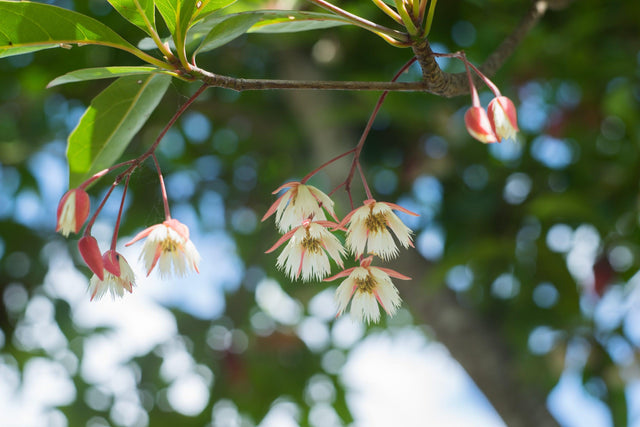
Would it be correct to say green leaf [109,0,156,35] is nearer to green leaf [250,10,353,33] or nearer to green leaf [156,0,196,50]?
green leaf [156,0,196,50]

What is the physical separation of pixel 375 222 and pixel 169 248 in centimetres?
30

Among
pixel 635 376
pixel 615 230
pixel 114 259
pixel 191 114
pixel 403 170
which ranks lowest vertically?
pixel 114 259

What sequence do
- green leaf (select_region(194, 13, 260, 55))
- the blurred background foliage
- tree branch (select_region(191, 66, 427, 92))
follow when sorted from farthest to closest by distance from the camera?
the blurred background foliage, green leaf (select_region(194, 13, 260, 55)), tree branch (select_region(191, 66, 427, 92))

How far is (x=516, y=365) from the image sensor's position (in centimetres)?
230

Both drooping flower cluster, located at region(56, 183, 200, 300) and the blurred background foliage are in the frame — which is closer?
drooping flower cluster, located at region(56, 183, 200, 300)

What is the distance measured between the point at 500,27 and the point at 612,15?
0.47 meters

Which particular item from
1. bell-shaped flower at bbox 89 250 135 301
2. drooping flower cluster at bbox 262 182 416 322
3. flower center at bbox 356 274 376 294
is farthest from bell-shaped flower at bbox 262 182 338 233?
bell-shaped flower at bbox 89 250 135 301

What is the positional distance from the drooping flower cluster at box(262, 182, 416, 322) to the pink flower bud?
0.24 meters

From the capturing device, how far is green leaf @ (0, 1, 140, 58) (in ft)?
2.56

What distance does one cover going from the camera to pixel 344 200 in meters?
2.21

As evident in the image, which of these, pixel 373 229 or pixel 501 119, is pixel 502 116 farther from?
pixel 373 229

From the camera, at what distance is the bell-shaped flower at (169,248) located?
0.85 m

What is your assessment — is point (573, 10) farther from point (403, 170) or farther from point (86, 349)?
point (86, 349)

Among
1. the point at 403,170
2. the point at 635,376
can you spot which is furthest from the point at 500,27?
the point at 635,376
